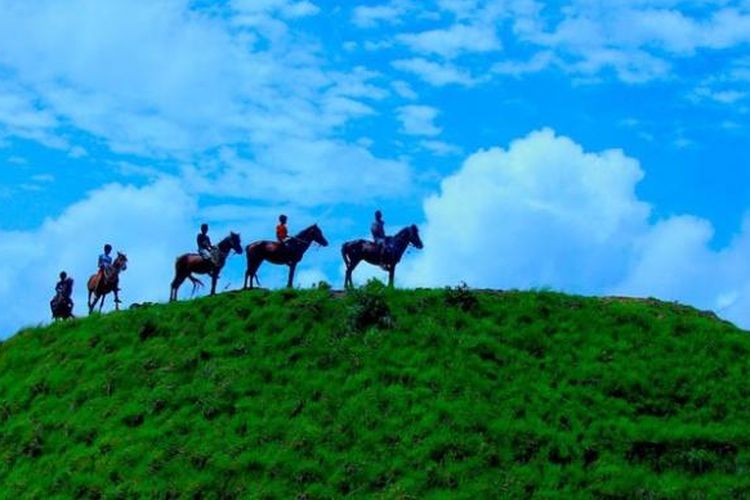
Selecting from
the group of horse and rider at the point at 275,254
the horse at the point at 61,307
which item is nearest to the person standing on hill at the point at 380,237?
the group of horse and rider at the point at 275,254

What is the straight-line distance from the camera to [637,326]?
3925cm

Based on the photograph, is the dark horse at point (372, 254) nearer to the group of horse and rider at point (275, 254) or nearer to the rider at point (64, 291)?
the group of horse and rider at point (275, 254)

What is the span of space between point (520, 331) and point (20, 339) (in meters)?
18.6

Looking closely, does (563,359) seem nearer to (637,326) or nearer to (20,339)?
(637,326)

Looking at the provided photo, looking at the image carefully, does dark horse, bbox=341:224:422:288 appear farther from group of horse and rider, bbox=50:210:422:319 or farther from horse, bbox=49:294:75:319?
horse, bbox=49:294:75:319

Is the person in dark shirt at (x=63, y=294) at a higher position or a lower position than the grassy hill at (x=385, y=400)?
higher

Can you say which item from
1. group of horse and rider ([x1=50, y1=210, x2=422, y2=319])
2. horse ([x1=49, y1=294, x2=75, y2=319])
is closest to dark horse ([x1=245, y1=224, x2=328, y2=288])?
group of horse and rider ([x1=50, y1=210, x2=422, y2=319])

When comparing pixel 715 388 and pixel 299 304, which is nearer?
pixel 715 388

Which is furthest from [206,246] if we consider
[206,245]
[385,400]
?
[385,400]

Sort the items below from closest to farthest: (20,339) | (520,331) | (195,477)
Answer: (195,477), (520,331), (20,339)

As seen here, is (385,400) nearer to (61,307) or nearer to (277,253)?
(277,253)

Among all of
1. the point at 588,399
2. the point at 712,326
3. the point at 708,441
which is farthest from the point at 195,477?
the point at 712,326

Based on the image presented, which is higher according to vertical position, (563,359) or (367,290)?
(367,290)

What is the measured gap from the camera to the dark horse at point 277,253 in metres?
44.2
